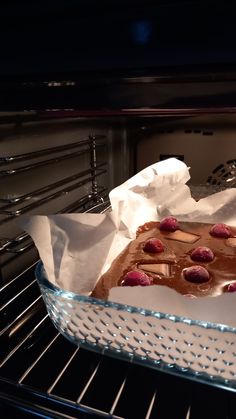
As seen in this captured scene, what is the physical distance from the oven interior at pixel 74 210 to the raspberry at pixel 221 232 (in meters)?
0.22

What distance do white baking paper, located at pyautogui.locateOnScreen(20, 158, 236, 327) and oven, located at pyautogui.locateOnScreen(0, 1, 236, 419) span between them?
100 millimetres

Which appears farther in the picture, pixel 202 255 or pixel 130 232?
pixel 130 232

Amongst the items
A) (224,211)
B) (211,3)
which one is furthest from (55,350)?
(224,211)

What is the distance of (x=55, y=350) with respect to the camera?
60 centimetres

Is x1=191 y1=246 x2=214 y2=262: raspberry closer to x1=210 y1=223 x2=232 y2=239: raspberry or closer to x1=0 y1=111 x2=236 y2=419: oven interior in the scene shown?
x1=210 y1=223 x2=232 y2=239: raspberry

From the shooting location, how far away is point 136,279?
0.70 metres

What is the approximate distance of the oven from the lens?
0.36 meters

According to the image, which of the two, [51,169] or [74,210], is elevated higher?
[51,169]

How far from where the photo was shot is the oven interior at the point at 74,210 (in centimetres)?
50

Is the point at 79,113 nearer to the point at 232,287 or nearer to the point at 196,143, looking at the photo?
the point at 232,287

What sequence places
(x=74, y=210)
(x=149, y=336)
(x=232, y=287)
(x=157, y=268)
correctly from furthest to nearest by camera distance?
(x=74, y=210), (x=157, y=268), (x=232, y=287), (x=149, y=336)

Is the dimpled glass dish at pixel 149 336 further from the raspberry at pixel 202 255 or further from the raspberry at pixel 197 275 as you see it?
the raspberry at pixel 202 255

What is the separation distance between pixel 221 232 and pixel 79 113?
0.57 metres

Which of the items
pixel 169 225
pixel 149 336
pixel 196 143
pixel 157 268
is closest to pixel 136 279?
pixel 157 268
